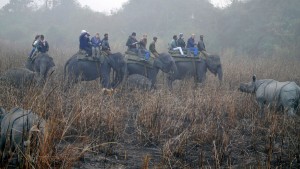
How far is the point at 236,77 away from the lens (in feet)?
43.5

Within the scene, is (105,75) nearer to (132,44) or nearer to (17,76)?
(132,44)

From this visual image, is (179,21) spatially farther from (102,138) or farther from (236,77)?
(102,138)

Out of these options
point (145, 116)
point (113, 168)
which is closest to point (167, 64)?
point (145, 116)

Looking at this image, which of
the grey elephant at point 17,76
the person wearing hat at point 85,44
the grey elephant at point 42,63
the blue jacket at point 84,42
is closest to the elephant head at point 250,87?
the person wearing hat at point 85,44

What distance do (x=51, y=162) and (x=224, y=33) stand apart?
25822mm

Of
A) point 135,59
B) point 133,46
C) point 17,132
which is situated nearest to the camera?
point 17,132

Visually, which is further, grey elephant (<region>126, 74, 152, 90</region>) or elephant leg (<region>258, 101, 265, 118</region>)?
grey elephant (<region>126, 74, 152, 90</region>)

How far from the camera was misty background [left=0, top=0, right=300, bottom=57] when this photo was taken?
24703 millimetres

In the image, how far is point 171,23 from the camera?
33719 mm

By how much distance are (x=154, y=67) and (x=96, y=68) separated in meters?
2.26

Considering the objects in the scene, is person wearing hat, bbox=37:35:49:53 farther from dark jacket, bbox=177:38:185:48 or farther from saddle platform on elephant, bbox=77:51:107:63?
dark jacket, bbox=177:38:185:48

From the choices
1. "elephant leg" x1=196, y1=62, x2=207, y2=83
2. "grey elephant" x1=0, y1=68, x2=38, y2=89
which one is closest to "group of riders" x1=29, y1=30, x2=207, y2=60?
"elephant leg" x1=196, y1=62, x2=207, y2=83

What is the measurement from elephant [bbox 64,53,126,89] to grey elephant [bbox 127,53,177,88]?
54 centimetres

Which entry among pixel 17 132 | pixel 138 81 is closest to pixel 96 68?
pixel 138 81
